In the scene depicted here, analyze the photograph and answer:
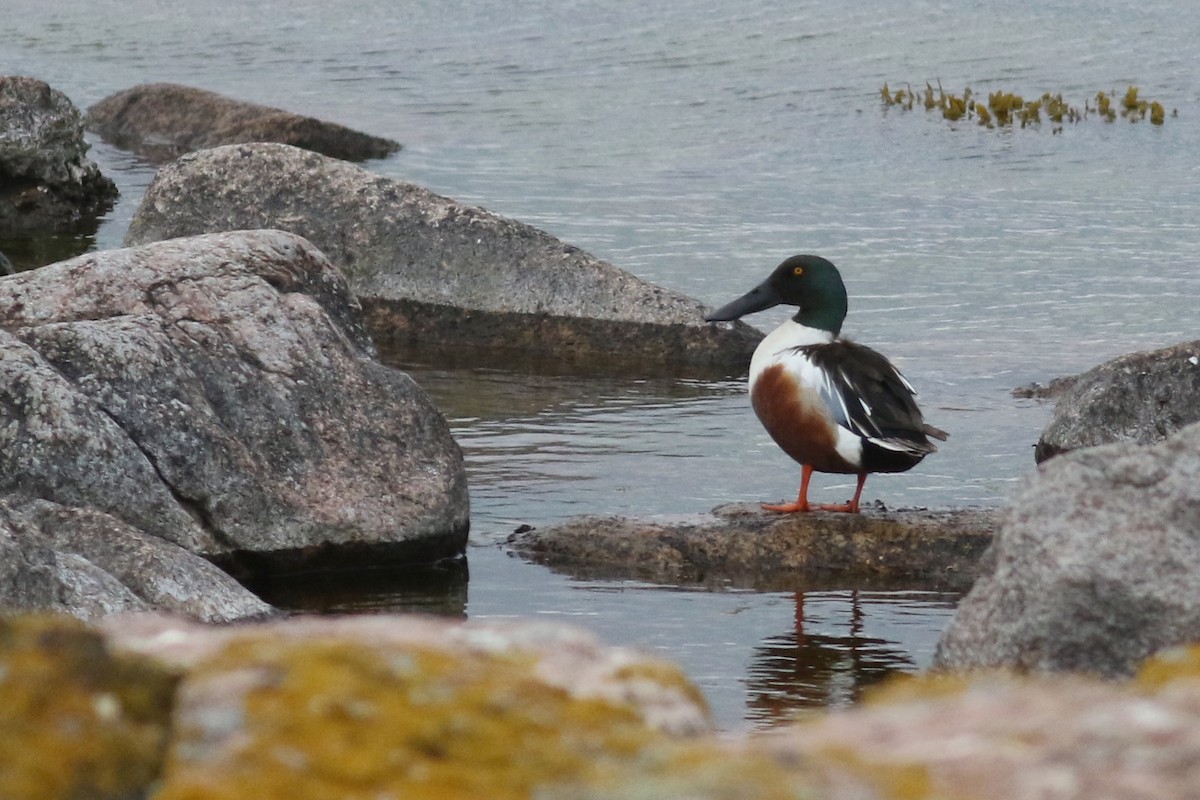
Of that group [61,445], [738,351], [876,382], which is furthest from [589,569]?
[738,351]

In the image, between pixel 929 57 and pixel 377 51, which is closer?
pixel 929 57

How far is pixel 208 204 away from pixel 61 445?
796 cm

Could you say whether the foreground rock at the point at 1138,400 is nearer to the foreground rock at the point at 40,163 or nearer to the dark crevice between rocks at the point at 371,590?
the dark crevice between rocks at the point at 371,590

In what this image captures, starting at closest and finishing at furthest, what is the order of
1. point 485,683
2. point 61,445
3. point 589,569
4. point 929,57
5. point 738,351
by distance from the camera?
point 485,683, point 61,445, point 589,569, point 738,351, point 929,57

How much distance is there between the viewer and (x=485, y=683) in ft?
8.64

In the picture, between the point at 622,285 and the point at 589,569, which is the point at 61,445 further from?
the point at 622,285

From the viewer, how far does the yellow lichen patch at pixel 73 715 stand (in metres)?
2.50

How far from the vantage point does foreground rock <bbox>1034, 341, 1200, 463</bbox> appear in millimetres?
10312

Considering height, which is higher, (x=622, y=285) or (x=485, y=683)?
(x=485, y=683)

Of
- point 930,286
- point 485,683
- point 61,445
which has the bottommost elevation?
point 930,286

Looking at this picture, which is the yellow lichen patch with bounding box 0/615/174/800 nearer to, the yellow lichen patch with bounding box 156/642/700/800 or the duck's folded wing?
Answer: the yellow lichen patch with bounding box 156/642/700/800

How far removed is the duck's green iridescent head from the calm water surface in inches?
40.1

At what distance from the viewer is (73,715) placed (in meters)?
2.59

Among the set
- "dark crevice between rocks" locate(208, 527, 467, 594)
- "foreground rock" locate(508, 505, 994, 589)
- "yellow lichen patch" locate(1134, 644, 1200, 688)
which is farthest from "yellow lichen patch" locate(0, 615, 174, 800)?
"foreground rock" locate(508, 505, 994, 589)
